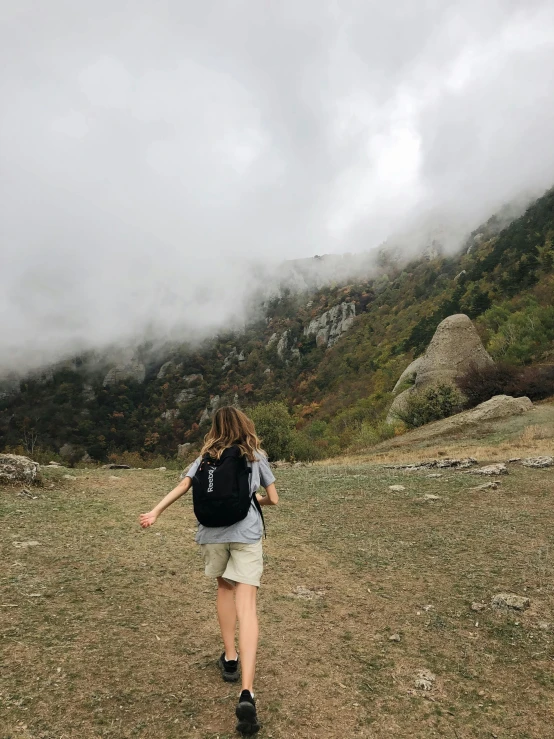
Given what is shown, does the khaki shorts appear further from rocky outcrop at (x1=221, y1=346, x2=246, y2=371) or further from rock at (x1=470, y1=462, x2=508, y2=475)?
rocky outcrop at (x1=221, y1=346, x2=246, y2=371)

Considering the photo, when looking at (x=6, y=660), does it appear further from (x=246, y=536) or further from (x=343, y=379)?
(x=343, y=379)

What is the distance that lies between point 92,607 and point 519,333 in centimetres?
5087

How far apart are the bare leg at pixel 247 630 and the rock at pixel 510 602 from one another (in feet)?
11.7

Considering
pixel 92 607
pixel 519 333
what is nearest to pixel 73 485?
pixel 92 607

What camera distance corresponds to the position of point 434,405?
33594 mm

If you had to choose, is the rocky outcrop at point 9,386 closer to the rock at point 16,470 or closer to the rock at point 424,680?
the rock at point 16,470

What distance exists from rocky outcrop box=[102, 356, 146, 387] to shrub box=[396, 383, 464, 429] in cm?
12025

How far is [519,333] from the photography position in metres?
47.4

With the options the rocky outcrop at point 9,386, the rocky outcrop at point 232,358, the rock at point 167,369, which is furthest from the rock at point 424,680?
the rocky outcrop at point 9,386

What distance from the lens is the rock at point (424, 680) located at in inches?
158

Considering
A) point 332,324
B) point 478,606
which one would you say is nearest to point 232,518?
point 478,606

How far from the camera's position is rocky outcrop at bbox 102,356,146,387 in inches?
5543

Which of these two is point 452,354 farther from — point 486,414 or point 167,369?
point 167,369

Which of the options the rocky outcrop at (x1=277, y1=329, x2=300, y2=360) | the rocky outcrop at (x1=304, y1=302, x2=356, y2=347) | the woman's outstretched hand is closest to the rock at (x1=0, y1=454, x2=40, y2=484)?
the woman's outstretched hand
